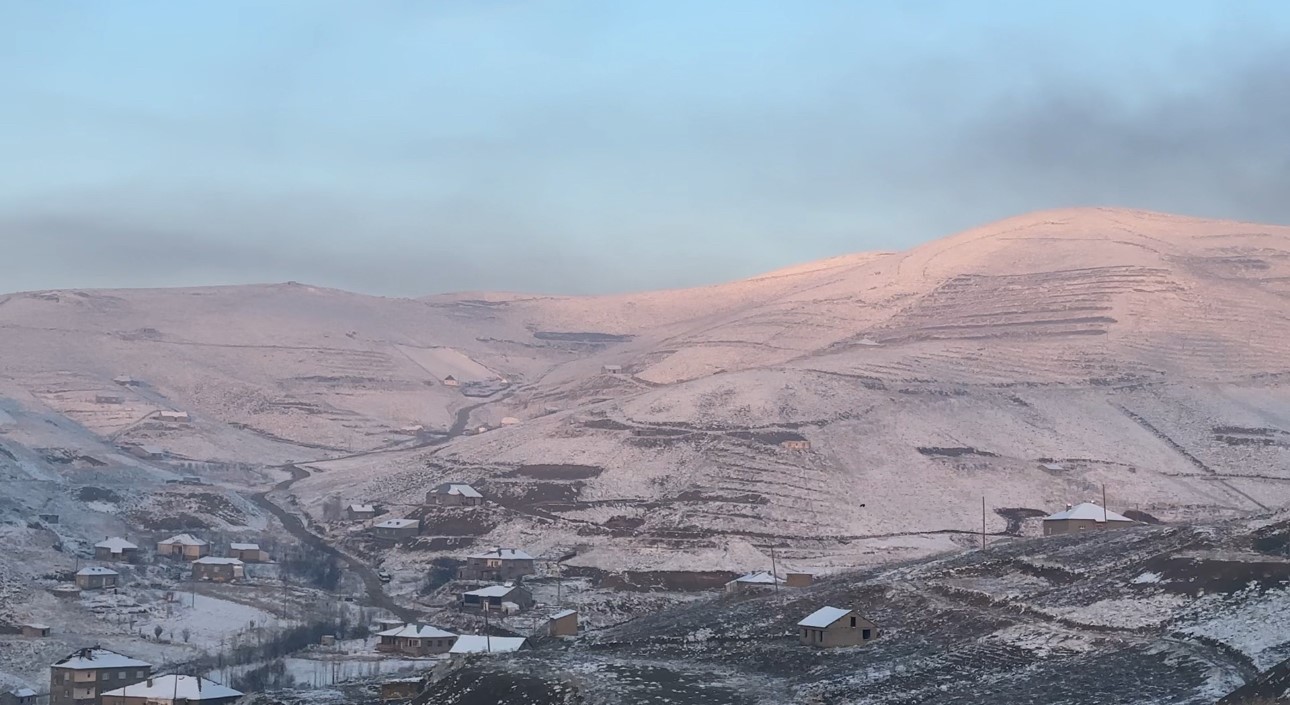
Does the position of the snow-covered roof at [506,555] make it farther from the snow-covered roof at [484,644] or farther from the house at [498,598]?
the snow-covered roof at [484,644]

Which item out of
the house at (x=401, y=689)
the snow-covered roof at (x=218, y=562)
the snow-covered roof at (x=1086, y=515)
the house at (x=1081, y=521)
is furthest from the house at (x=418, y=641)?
the snow-covered roof at (x=1086, y=515)

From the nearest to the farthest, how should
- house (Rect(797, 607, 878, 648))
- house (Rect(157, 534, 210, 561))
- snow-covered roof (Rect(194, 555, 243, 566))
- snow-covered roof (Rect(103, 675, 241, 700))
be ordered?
house (Rect(797, 607, 878, 648)) → snow-covered roof (Rect(103, 675, 241, 700)) → snow-covered roof (Rect(194, 555, 243, 566)) → house (Rect(157, 534, 210, 561))

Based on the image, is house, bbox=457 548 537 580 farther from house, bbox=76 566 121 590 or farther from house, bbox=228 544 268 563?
house, bbox=76 566 121 590

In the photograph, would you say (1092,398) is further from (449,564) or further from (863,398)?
(449,564)

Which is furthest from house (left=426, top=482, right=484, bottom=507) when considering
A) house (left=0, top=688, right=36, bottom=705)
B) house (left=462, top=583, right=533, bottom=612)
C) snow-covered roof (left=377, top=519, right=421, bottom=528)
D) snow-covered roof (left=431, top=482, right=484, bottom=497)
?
house (left=0, top=688, right=36, bottom=705)

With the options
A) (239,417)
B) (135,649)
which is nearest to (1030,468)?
(135,649)

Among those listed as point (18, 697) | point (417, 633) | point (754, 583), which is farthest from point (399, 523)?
point (18, 697)

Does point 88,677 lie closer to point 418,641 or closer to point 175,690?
point 175,690
